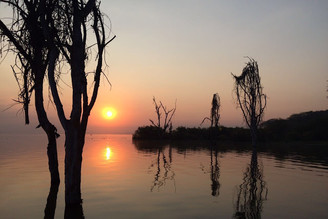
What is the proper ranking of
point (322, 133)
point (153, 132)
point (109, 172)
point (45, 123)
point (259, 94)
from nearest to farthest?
1. point (45, 123)
2. point (109, 172)
3. point (259, 94)
4. point (322, 133)
5. point (153, 132)

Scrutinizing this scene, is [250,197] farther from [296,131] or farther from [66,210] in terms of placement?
[296,131]

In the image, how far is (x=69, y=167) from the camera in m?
7.76

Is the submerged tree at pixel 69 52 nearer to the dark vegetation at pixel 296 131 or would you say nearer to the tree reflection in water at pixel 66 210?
the tree reflection in water at pixel 66 210

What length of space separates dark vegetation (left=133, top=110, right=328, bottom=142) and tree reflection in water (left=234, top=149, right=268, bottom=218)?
3483 cm

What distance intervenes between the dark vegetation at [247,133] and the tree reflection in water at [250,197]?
34.8 meters

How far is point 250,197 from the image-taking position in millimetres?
8852

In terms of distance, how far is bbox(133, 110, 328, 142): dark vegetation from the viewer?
49.5 metres

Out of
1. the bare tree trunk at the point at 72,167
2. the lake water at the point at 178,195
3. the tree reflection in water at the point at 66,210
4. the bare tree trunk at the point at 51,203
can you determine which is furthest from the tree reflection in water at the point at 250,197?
the bare tree trunk at the point at 51,203

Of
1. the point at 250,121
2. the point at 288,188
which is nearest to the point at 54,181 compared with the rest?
the point at 288,188

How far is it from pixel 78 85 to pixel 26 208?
3.52 metres

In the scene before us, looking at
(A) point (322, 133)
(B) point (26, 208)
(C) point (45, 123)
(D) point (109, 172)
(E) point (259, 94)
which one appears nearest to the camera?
(B) point (26, 208)

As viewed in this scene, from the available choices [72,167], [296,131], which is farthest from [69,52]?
[296,131]

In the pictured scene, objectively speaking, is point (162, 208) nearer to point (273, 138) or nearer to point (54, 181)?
point (54, 181)

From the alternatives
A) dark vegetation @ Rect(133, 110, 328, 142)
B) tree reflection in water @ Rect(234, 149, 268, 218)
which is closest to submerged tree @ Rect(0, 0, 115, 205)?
tree reflection in water @ Rect(234, 149, 268, 218)
